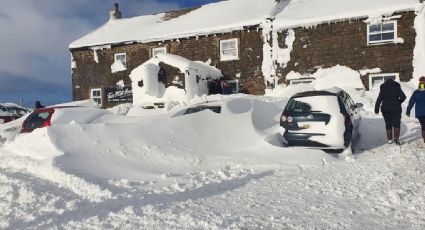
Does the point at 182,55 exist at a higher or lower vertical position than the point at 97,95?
higher

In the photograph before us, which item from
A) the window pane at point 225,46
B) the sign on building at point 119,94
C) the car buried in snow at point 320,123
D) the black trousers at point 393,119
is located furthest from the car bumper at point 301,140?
the sign on building at point 119,94

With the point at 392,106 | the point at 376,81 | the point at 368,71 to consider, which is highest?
the point at 368,71

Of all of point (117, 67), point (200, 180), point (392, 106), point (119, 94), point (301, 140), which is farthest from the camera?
point (117, 67)

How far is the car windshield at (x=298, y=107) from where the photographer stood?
9.47 meters

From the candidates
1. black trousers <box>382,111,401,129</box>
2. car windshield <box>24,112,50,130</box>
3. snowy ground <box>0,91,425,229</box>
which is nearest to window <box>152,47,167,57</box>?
car windshield <box>24,112,50,130</box>

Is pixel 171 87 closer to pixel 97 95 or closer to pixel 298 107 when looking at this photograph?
pixel 97 95

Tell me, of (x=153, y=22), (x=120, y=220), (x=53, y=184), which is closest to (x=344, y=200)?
(x=120, y=220)

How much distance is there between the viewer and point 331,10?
20.5 m

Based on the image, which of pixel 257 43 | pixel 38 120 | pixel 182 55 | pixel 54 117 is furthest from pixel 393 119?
pixel 182 55

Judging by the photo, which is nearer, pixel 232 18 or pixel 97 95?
pixel 232 18

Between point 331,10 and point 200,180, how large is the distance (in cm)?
1611

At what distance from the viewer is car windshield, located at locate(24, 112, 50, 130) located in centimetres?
1169

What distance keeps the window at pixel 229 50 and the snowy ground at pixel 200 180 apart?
40.3 ft

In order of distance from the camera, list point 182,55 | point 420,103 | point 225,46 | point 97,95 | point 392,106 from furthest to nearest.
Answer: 1. point 97,95
2. point 182,55
3. point 225,46
4. point 392,106
5. point 420,103
